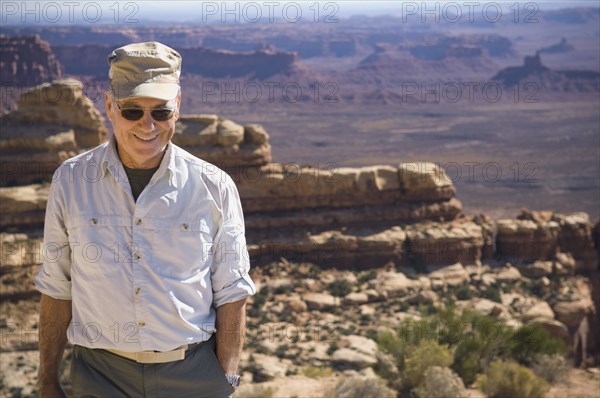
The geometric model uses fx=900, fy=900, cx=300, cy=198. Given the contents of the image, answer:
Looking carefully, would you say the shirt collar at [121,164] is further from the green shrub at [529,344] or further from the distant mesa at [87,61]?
the distant mesa at [87,61]

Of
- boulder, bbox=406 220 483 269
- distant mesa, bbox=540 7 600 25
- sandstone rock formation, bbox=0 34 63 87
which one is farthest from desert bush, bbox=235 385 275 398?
distant mesa, bbox=540 7 600 25

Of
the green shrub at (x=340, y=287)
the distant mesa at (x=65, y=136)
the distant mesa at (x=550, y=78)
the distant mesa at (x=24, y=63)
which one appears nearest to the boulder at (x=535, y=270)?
the green shrub at (x=340, y=287)

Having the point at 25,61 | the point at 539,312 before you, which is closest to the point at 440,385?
the point at 539,312

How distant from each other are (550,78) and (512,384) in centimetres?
10707

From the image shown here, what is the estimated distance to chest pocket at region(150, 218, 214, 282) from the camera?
3693mm

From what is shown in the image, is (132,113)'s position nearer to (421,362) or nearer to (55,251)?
(55,251)

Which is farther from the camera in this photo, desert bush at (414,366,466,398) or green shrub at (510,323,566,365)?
green shrub at (510,323,566,365)

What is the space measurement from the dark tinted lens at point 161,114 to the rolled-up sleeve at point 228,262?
372mm

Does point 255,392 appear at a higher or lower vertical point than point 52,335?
lower

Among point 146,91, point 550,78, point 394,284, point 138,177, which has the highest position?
point 146,91

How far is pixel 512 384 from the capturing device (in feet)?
36.8

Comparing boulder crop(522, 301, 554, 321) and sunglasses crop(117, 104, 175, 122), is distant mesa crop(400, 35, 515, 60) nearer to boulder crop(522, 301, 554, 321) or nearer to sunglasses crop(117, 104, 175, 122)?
boulder crop(522, 301, 554, 321)

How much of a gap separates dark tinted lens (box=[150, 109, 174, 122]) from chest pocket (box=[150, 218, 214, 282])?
0.43 m

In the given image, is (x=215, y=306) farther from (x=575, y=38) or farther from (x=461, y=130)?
(x=575, y=38)
